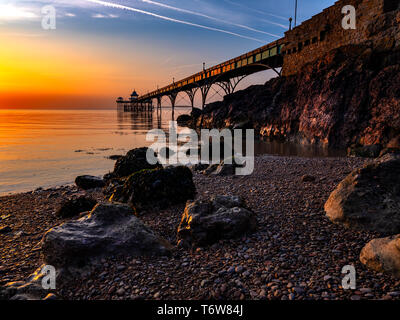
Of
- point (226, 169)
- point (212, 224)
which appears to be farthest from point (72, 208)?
point (226, 169)

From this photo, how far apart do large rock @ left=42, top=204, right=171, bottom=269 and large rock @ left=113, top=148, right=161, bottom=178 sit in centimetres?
573

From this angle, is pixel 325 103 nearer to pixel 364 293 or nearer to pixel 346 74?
pixel 346 74

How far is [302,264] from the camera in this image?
3.33 metres

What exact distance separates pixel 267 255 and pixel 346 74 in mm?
17810

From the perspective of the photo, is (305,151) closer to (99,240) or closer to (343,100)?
(343,100)

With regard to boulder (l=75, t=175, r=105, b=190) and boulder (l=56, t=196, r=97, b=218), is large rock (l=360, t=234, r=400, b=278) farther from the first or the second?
boulder (l=75, t=175, r=105, b=190)

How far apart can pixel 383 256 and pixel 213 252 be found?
7.29 feet

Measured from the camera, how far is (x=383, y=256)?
3.03 metres

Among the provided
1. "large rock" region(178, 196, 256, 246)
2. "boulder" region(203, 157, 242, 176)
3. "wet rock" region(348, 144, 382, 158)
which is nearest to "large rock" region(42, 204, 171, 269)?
"large rock" region(178, 196, 256, 246)

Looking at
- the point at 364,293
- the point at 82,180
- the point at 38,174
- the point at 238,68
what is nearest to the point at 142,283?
the point at 364,293

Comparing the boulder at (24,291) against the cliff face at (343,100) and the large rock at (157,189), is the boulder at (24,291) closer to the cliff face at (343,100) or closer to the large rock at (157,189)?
the large rock at (157,189)

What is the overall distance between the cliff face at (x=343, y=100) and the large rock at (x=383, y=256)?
41.4ft

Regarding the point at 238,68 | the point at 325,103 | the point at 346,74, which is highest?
the point at 238,68

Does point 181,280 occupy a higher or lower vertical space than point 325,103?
lower
